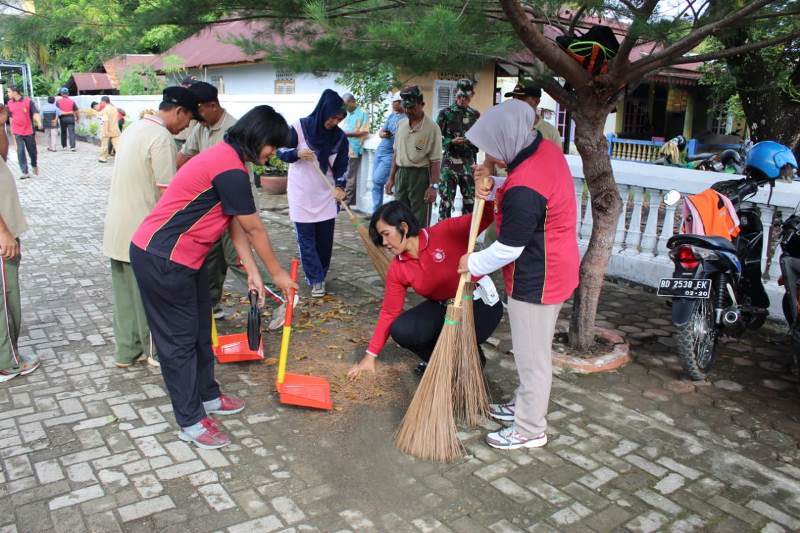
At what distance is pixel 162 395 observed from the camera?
3.97 metres

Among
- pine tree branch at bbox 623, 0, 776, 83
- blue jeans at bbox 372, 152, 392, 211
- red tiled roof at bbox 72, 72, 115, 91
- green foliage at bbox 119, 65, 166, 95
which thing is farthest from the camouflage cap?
red tiled roof at bbox 72, 72, 115, 91

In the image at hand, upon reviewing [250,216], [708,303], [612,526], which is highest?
[250,216]

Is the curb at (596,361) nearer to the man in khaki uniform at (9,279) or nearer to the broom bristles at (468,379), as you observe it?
the broom bristles at (468,379)

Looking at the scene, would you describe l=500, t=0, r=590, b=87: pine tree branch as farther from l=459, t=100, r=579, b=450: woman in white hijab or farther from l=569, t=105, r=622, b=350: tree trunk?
l=459, t=100, r=579, b=450: woman in white hijab

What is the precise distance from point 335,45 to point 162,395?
2347mm

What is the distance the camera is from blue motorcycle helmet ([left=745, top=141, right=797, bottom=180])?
4.70m

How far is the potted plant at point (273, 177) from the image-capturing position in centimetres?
1148

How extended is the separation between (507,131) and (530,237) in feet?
1.70

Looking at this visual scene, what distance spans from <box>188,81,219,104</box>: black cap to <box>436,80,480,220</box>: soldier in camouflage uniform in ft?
10.3

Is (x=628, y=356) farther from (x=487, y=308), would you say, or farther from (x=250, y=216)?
(x=250, y=216)

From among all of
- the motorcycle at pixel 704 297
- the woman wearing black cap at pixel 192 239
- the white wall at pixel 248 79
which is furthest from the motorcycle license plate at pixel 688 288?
the white wall at pixel 248 79

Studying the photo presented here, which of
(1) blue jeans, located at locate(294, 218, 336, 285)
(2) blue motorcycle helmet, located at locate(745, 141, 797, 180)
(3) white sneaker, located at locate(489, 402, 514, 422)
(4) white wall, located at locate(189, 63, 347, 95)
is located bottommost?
(3) white sneaker, located at locate(489, 402, 514, 422)

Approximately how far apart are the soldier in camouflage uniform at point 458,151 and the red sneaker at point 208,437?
4461 mm

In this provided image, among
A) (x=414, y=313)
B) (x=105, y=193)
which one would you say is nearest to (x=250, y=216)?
(x=414, y=313)
